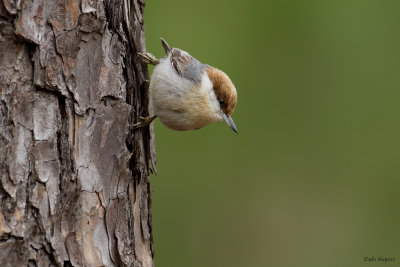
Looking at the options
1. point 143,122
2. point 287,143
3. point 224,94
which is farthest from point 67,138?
point 287,143

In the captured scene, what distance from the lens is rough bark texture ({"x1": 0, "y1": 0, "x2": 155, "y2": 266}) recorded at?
221 cm

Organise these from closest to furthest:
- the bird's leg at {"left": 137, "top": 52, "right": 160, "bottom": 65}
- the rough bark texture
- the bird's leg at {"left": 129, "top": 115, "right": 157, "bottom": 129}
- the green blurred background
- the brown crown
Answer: the rough bark texture
the bird's leg at {"left": 129, "top": 115, "right": 157, "bottom": 129}
the bird's leg at {"left": 137, "top": 52, "right": 160, "bottom": 65}
the brown crown
the green blurred background

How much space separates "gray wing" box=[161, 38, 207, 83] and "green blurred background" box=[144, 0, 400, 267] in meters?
0.35

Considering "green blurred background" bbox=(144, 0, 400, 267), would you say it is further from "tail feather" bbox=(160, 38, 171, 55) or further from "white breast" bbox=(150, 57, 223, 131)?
"white breast" bbox=(150, 57, 223, 131)

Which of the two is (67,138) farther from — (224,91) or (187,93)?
(224,91)

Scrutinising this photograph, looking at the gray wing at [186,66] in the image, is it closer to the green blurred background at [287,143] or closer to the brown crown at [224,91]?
the brown crown at [224,91]

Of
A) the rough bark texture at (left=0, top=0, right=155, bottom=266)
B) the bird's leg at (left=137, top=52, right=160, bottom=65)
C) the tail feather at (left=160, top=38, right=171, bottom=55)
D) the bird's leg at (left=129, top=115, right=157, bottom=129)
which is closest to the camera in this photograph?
the rough bark texture at (left=0, top=0, right=155, bottom=266)

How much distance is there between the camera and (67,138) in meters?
2.35

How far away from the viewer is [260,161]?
4.55 metres

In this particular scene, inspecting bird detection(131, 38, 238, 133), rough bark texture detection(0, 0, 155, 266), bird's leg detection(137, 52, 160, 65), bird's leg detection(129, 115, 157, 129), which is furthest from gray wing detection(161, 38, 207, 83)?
rough bark texture detection(0, 0, 155, 266)

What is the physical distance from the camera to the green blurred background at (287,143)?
4.41 meters

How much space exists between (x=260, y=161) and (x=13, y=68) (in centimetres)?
264

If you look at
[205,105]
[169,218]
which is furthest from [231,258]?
[205,105]

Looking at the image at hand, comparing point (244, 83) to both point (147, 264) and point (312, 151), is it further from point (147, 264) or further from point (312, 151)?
point (147, 264)
